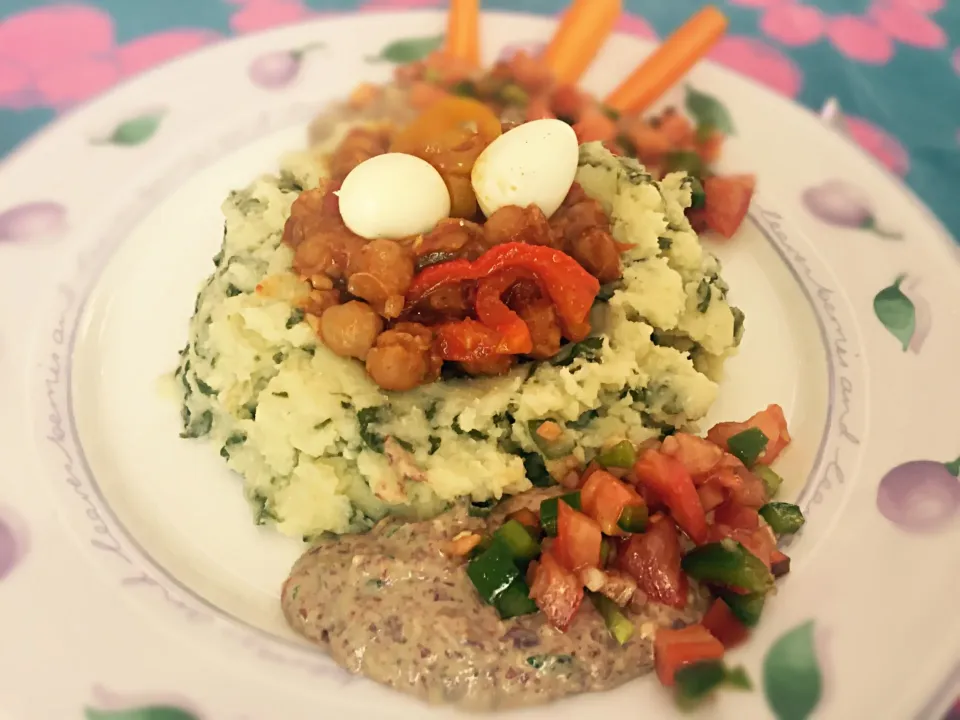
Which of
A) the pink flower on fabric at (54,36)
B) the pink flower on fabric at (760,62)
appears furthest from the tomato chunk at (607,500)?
the pink flower on fabric at (54,36)

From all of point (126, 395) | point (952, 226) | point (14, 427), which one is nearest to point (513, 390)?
point (126, 395)

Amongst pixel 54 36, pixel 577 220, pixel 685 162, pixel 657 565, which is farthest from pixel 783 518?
pixel 54 36

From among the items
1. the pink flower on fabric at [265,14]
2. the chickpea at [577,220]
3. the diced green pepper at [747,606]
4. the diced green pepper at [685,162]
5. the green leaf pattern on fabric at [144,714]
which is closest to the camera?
the green leaf pattern on fabric at [144,714]

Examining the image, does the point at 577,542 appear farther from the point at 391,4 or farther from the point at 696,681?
the point at 391,4

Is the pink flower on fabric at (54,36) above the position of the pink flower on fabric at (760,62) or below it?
below

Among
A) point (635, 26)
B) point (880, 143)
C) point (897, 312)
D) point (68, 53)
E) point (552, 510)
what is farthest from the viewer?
point (635, 26)

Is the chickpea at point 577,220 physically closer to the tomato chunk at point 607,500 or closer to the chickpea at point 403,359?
the chickpea at point 403,359
